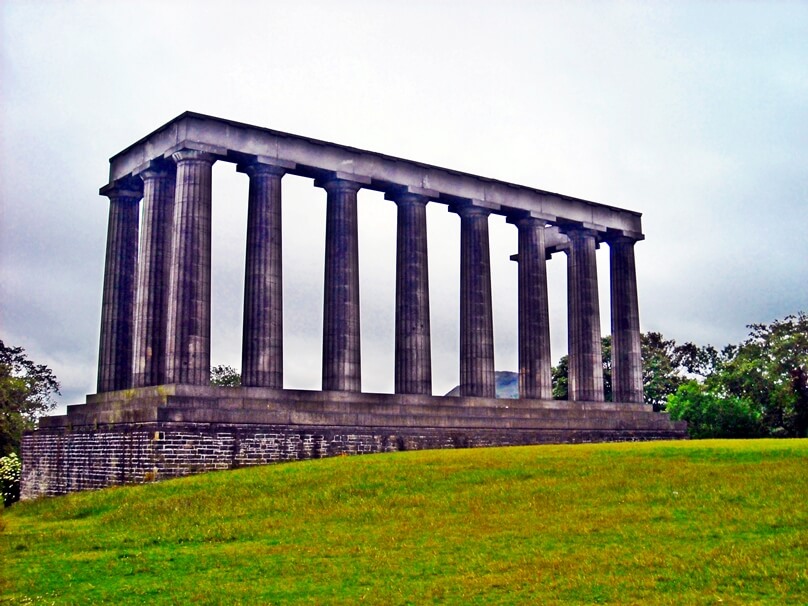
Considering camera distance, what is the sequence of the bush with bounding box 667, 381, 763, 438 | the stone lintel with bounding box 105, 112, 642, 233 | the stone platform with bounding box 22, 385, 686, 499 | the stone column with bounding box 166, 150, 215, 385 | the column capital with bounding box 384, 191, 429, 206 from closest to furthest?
the stone platform with bounding box 22, 385, 686, 499 < the stone column with bounding box 166, 150, 215, 385 < the stone lintel with bounding box 105, 112, 642, 233 < the column capital with bounding box 384, 191, 429, 206 < the bush with bounding box 667, 381, 763, 438


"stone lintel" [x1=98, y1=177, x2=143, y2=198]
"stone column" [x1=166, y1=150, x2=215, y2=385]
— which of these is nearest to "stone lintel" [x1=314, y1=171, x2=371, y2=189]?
"stone column" [x1=166, y1=150, x2=215, y2=385]

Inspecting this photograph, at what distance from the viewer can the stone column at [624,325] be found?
68938mm

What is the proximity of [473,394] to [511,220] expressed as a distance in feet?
43.6

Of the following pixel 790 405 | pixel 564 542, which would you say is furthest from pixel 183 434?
pixel 790 405

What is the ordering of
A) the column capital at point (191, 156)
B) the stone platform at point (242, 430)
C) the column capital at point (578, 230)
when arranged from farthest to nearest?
the column capital at point (578, 230)
the column capital at point (191, 156)
the stone platform at point (242, 430)

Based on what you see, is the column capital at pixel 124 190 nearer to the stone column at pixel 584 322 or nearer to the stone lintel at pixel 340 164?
the stone lintel at pixel 340 164

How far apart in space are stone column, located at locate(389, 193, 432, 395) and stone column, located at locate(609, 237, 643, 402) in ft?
60.6

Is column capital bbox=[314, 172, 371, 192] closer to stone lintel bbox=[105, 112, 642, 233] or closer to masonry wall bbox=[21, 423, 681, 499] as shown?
stone lintel bbox=[105, 112, 642, 233]

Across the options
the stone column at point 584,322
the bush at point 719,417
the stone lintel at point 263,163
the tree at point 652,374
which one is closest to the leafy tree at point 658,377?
the tree at point 652,374

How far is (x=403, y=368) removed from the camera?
185 ft

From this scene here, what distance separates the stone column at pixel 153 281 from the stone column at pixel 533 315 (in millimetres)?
24026

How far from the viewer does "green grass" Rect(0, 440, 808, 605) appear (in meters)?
19.5

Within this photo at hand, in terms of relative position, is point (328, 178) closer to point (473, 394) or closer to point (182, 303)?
point (182, 303)

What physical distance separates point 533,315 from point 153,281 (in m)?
25.6
